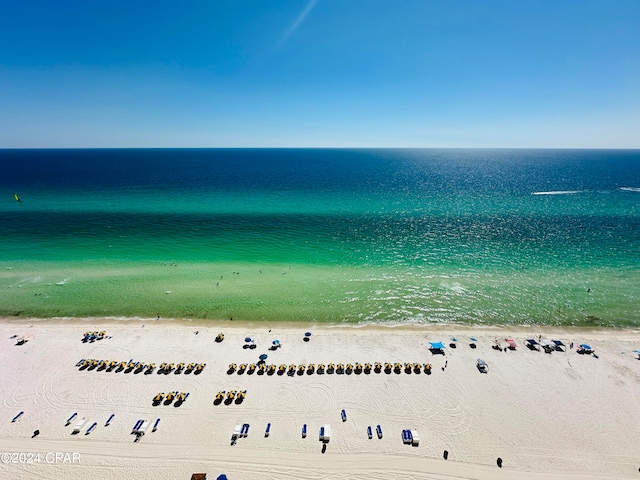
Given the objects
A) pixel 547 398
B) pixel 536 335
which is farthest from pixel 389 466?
pixel 536 335

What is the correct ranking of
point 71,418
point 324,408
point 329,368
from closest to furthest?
point 71,418 → point 324,408 → point 329,368

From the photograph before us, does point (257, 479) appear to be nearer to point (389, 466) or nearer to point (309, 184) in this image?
point (389, 466)

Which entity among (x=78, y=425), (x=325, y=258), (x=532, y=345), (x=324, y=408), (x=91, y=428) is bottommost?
(x=324, y=408)

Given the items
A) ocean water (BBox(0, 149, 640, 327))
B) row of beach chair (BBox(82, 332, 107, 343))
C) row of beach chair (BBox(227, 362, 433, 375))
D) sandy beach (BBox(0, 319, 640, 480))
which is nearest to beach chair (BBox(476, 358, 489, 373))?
sandy beach (BBox(0, 319, 640, 480))

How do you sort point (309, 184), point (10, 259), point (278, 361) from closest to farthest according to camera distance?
point (278, 361)
point (10, 259)
point (309, 184)

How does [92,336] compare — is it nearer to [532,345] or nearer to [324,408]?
[324,408]

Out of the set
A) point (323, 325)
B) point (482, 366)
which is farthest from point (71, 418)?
point (482, 366)
